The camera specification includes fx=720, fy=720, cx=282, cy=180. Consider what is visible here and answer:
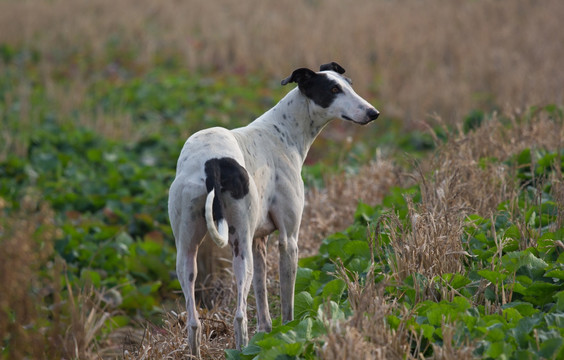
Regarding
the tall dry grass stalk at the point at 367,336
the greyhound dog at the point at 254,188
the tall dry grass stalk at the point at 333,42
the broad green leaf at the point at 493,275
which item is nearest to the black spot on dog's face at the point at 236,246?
the greyhound dog at the point at 254,188

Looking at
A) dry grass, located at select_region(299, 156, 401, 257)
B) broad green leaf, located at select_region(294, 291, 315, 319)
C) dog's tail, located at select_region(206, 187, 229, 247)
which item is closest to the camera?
dog's tail, located at select_region(206, 187, 229, 247)

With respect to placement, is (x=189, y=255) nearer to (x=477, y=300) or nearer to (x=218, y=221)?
(x=218, y=221)

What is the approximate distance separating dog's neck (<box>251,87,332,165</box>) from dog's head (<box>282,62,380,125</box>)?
8cm

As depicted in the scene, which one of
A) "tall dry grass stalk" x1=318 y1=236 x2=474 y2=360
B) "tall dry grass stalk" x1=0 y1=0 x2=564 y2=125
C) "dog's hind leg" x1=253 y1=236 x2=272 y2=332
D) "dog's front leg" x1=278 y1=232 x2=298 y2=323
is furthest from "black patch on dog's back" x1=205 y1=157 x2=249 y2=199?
"tall dry grass stalk" x1=0 y1=0 x2=564 y2=125

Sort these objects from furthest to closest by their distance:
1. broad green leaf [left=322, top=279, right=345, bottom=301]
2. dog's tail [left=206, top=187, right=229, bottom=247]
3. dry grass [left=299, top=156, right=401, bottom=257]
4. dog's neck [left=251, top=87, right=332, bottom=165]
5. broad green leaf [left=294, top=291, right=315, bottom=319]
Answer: dry grass [left=299, top=156, right=401, bottom=257] < dog's neck [left=251, top=87, right=332, bottom=165] < broad green leaf [left=294, top=291, right=315, bottom=319] < broad green leaf [left=322, top=279, right=345, bottom=301] < dog's tail [left=206, top=187, right=229, bottom=247]

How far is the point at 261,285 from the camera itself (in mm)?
4539

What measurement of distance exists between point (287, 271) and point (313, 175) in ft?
16.0

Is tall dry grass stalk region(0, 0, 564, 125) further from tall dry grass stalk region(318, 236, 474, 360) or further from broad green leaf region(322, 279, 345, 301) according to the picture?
tall dry grass stalk region(318, 236, 474, 360)

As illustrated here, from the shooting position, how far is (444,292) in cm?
404

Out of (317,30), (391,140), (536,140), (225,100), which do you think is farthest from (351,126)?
(536,140)

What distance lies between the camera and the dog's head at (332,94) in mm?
4645

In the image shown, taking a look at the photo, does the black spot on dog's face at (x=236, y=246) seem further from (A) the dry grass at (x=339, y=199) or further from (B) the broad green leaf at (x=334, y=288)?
(A) the dry grass at (x=339, y=199)

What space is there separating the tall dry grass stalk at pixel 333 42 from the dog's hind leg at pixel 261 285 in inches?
332

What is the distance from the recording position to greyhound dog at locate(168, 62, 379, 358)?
390 cm
